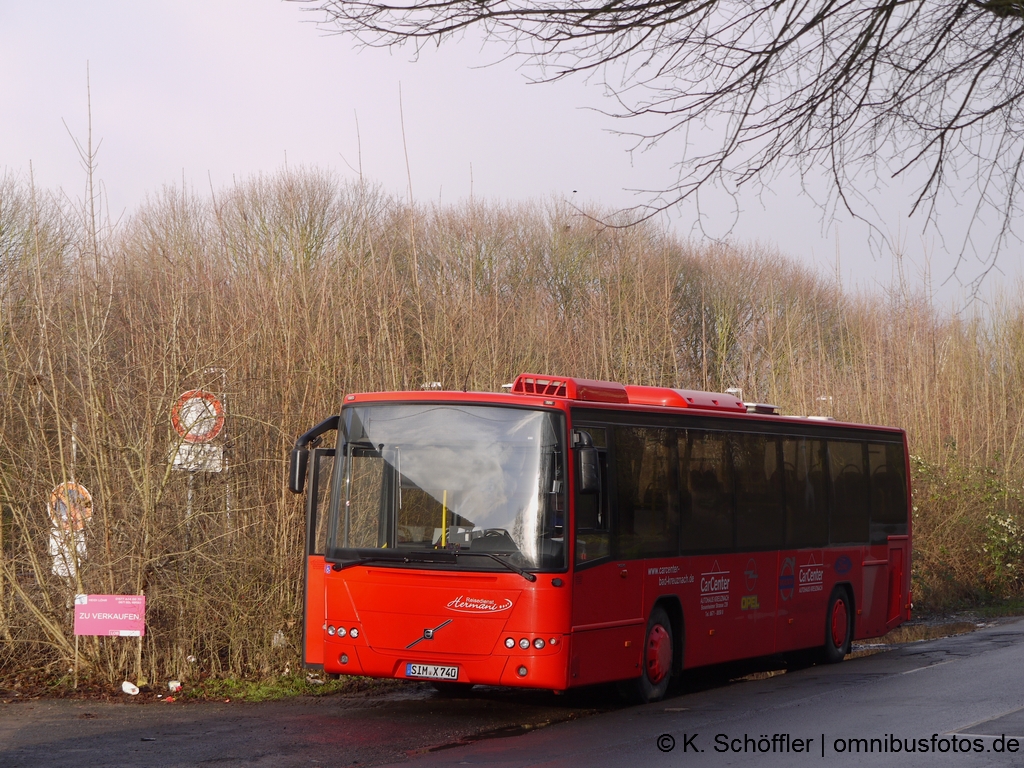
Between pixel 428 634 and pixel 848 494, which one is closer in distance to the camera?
pixel 428 634

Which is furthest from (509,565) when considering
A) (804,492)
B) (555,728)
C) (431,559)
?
(804,492)

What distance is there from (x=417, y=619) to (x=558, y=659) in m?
1.29

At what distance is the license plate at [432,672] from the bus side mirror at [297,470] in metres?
1.88

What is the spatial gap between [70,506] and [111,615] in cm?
109

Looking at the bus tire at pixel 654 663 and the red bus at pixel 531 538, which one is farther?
the bus tire at pixel 654 663

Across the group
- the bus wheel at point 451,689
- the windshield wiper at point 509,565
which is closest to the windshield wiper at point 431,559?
the windshield wiper at point 509,565

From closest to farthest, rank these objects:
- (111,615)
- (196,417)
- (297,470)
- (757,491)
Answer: (297,470) < (111,615) < (196,417) < (757,491)

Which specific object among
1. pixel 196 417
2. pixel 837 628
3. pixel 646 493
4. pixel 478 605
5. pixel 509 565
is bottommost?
pixel 837 628

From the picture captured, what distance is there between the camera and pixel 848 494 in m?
15.1

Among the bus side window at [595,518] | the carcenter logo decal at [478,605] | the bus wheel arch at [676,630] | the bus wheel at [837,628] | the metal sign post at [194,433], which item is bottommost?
the bus wheel at [837,628]

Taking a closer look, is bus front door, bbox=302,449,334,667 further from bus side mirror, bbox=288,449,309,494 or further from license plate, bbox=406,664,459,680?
license plate, bbox=406,664,459,680

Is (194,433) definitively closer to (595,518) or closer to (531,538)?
(531,538)

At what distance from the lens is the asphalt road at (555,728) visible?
319 inches

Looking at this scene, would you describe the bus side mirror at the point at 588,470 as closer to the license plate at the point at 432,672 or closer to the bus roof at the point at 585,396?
the bus roof at the point at 585,396
